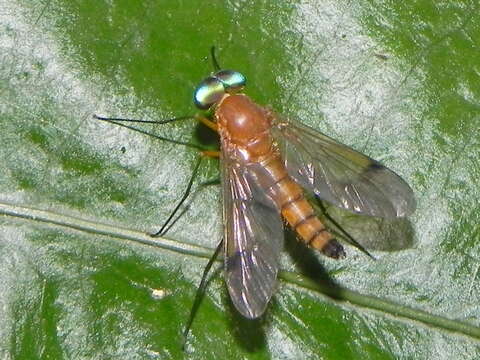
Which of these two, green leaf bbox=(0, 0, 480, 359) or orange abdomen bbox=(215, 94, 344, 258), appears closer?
green leaf bbox=(0, 0, 480, 359)

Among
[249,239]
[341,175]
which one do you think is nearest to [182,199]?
[249,239]

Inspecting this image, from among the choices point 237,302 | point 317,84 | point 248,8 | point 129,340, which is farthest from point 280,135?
point 129,340

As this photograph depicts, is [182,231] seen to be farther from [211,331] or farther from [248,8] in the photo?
[248,8]

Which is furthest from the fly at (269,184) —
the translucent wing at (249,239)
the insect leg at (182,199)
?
the insect leg at (182,199)

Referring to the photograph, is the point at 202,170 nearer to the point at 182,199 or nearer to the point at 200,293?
the point at 182,199

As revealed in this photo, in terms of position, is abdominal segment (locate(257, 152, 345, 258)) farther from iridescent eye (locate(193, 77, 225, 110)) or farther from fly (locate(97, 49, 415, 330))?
iridescent eye (locate(193, 77, 225, 110))

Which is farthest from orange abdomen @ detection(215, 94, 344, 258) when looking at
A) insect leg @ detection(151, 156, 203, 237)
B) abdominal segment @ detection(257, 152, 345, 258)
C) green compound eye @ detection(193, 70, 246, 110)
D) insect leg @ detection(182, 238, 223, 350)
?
insect leg @ detection(182, 238, 223, 350)

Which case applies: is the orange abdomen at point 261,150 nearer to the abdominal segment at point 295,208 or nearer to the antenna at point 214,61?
the abdominal segment at point 295,208
